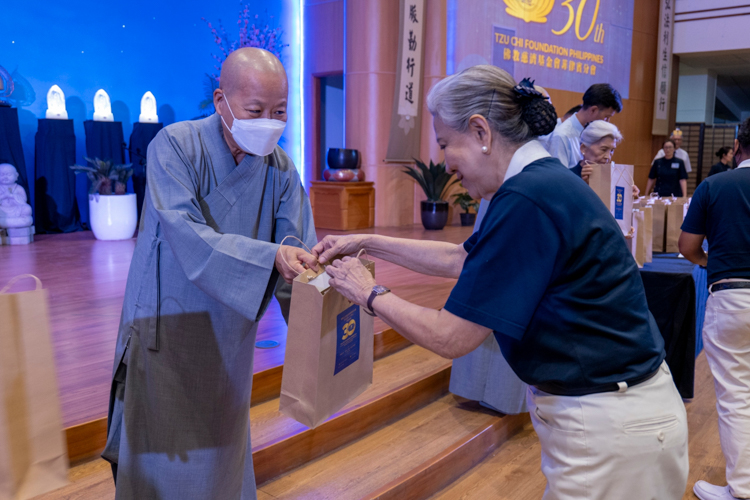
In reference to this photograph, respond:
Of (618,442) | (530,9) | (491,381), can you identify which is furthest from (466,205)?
(618,442)

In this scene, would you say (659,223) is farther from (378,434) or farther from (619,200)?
(378,434)

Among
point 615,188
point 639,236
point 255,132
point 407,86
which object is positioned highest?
point 407,86

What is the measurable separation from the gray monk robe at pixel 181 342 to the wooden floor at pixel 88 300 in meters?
0.65

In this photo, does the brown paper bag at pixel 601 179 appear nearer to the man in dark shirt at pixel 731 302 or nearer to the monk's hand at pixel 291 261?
the man in dark shirt at pixel 731 302

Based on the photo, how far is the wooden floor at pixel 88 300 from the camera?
7.38 feet

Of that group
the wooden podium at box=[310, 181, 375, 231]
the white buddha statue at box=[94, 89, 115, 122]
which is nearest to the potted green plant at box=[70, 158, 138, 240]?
the white buddha statue at box=[94, 89, 115, 122]

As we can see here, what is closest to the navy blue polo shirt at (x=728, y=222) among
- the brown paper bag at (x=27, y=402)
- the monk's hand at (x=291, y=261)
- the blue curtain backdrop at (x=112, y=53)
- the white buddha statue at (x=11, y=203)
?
the monk's hand at (x=291, y=261)

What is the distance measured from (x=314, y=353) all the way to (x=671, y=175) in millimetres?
7267

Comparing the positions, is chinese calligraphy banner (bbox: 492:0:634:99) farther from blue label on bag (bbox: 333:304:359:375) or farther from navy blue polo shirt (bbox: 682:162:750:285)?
blue label on bag (bbox: 333:304:359:375)

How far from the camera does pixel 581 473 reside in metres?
1.10

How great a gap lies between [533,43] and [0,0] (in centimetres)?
642

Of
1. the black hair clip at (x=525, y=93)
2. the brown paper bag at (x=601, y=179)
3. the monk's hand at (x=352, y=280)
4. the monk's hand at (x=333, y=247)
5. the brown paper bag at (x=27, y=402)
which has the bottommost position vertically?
the brown paper bag at (x=27, y=402)

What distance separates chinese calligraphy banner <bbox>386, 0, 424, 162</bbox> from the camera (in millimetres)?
7074

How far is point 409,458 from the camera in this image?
2352 millimetres
